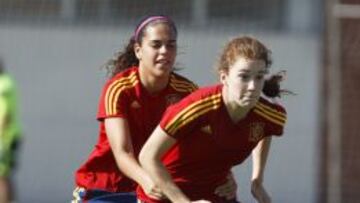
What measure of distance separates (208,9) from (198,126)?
7.18m

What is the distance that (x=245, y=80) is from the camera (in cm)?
541

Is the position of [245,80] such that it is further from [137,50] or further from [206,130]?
[137,50]

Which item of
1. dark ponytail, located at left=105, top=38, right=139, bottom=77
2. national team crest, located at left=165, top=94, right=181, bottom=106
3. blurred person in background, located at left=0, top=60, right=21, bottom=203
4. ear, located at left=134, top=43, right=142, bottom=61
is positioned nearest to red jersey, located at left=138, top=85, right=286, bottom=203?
national team crest, located at left=165, top=94, right=181, bottom=106

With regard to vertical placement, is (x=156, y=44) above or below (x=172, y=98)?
Result: above

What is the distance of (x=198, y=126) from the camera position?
5516 millimetres

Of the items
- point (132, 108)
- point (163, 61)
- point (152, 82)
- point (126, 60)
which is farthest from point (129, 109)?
point (126, 60)

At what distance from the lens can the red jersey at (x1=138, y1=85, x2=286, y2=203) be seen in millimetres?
5465

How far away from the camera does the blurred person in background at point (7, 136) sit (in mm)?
10500

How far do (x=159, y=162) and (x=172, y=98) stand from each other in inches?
31.3

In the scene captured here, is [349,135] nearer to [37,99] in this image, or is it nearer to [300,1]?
[300,1]

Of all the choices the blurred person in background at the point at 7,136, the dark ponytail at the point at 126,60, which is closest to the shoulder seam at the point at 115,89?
the dark ponytail at the point at 126,60

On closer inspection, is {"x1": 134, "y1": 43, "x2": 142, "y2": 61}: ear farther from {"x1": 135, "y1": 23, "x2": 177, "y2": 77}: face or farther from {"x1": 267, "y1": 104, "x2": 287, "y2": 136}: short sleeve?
{"x1": 267, "y1": 104, "x2": 287, "y2": 136}: short sleeve

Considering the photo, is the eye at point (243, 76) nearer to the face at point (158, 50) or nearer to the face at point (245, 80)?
the face at point (245, 80)

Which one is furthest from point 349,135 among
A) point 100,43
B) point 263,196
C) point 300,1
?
point 263,196
